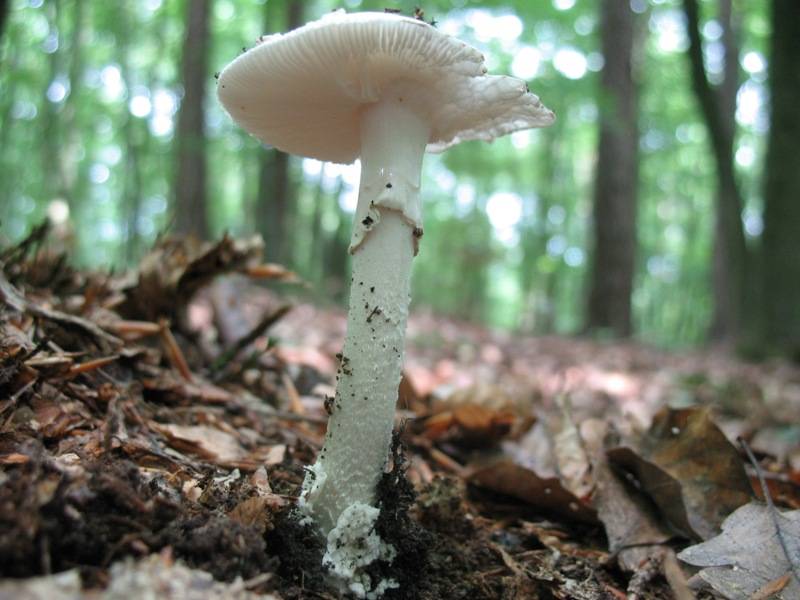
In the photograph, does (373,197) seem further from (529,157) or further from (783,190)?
(529,157)

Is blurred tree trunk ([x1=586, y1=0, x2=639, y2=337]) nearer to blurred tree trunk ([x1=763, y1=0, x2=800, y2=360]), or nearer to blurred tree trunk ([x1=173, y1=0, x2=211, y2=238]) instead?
blurred tree trunk ([x1=763, y1=0, x2=800, y2=360])

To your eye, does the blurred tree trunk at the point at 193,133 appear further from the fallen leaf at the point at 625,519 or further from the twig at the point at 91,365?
the fallen leaf at the point at 625,519

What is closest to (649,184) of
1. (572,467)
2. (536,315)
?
(536,315)

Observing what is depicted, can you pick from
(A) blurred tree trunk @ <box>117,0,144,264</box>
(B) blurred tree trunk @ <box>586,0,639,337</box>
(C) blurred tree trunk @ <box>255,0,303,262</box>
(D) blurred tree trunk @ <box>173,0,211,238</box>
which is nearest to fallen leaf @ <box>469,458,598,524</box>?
(D) blurred tree trunk @ <box>173,0,211,238</box>

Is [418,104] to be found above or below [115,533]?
above

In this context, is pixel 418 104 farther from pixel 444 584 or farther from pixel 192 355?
pixel 192 355

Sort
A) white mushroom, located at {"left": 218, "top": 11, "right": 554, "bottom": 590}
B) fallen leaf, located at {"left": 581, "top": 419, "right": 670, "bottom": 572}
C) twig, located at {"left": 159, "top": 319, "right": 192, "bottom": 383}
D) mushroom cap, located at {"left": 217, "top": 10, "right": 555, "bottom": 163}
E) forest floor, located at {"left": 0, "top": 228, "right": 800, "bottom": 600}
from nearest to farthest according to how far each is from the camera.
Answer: forest floor, located at {"left": 0, "top": 228, "right": 800, "bottom": 600}, mushroom cap, located at {"left": 217, "top": 10, "right": 555, "bottom": 163}, white mushroom, located at {"left": 218, "top": 11, "right": 554, "bottom": 590}, fallen leaf, located at {"left": 581, "top": 419, "right": 670, "bottom": 572}, twig, located at {"left": 159, "top": 319, "right": 192, "bottom": 383}

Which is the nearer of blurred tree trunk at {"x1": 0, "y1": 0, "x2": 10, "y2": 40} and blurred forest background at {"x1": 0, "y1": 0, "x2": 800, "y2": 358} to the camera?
blurred tree trunk at {"x1": 0, "y1": 0, "x2": 10, "y2": 40}
